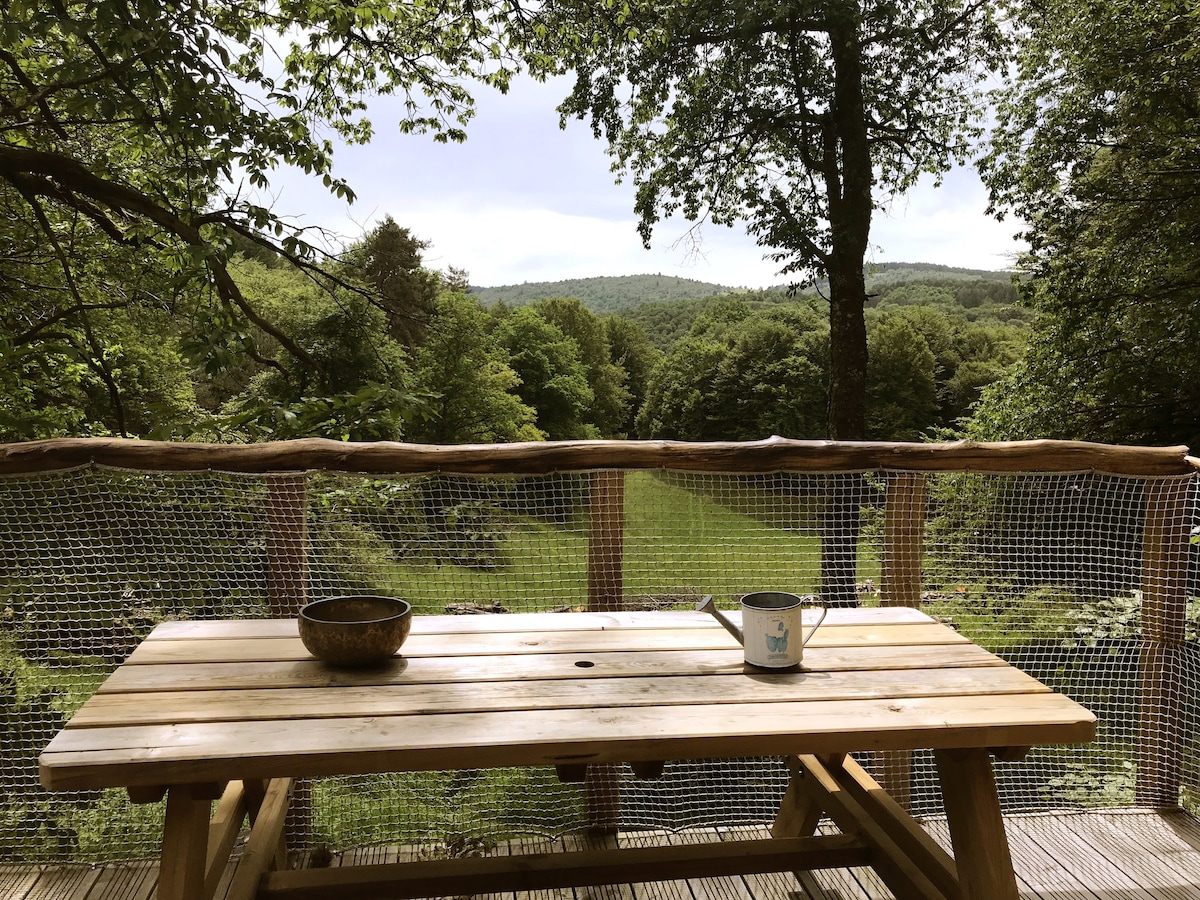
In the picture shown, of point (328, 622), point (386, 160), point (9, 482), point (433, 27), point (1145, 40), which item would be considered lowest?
point (328, 622)

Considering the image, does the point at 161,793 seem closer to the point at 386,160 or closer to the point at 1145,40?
the point at 1145,40

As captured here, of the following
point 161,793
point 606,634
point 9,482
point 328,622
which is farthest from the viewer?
point 9,482

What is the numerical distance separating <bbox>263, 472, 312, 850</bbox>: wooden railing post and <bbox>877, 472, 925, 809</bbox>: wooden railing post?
153 cm

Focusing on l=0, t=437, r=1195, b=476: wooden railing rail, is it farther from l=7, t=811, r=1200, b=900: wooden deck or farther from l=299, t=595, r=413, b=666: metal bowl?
l=7, t=811, r=1200, b=900: wooden deck

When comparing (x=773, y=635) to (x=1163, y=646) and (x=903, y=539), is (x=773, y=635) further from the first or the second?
(x=1163, y=646)

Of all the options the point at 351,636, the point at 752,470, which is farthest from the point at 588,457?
the point at 351,636

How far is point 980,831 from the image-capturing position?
4.33 ft

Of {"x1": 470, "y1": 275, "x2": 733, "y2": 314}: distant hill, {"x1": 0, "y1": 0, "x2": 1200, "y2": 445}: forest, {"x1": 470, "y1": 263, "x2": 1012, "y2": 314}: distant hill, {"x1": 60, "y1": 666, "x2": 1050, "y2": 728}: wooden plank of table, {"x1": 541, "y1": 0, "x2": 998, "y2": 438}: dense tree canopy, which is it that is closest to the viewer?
{"x1": 60, "y1": 666, "x2": 1050, "y2": 728}: wooden plank of table

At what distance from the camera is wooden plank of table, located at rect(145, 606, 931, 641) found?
147 cm

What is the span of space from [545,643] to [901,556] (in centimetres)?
121

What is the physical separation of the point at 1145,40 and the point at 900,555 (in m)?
6.54

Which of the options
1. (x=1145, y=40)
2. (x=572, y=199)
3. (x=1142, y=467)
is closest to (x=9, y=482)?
(x=1142, y=467)

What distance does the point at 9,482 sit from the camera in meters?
1.98

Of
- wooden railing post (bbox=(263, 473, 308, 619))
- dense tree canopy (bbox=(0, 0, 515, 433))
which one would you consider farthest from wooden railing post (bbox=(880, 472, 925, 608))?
dense tree canopy (bbox=(0, 0, 515, 433))
